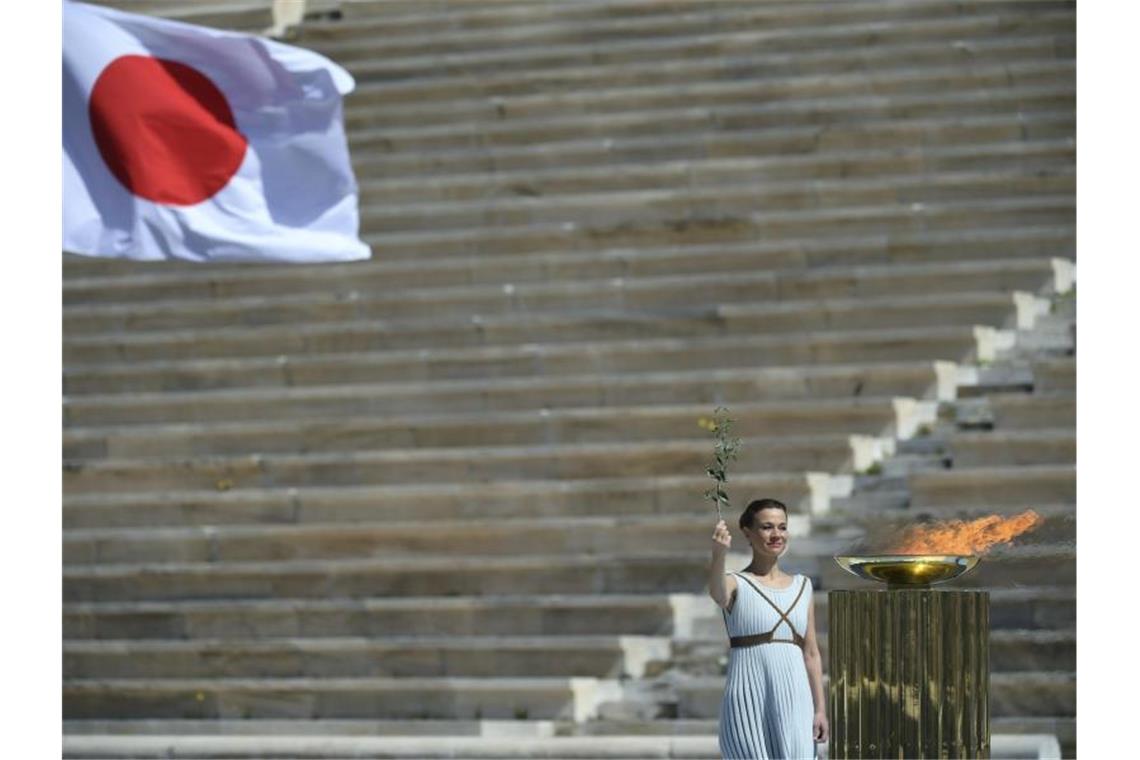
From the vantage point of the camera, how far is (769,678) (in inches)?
381

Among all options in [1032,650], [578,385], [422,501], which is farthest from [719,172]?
[1032,650]

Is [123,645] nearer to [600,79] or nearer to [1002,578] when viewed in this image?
[1002,578]

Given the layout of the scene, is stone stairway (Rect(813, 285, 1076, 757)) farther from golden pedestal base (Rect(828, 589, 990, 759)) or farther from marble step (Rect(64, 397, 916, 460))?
golden pedestal base (Rect(828, 589, 990, 759))

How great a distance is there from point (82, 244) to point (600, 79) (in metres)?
7.33

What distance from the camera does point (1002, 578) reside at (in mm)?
14125

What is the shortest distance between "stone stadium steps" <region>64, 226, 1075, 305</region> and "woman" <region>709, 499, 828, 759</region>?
274 inches

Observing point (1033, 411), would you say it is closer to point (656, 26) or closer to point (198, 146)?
point (198, 146)

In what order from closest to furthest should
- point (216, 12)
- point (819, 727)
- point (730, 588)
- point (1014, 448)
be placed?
point (730, 588), point (819, 727), point (1014, 448), point (216, 12)

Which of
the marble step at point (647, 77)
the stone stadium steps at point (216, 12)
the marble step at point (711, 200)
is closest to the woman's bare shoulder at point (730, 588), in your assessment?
the marble step at point (711, 200)

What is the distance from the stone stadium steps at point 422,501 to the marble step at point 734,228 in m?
2.34

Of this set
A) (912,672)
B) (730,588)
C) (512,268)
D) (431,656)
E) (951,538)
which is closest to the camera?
(912,672)

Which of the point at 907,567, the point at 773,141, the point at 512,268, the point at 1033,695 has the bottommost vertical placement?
the point at 1033,695

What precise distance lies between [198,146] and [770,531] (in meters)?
4.38

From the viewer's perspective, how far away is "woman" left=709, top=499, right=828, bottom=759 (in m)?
9.63
